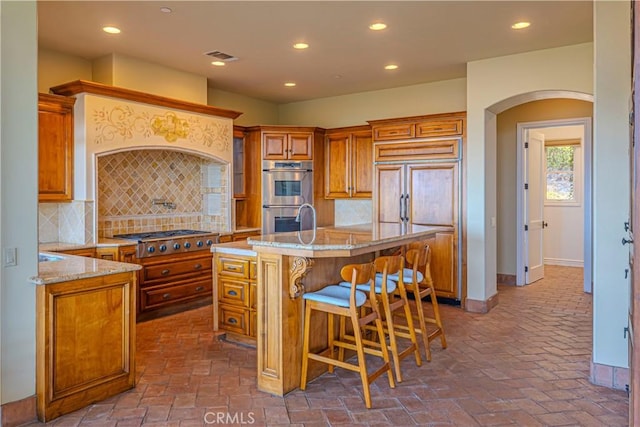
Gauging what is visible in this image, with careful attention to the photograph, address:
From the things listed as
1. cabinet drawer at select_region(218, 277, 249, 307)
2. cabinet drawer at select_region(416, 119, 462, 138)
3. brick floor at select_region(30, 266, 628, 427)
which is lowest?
brick floor at select_region(30, 266, 628, 427)

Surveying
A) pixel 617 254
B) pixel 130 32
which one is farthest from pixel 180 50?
pixel 617 254

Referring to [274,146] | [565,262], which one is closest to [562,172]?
[565,262]

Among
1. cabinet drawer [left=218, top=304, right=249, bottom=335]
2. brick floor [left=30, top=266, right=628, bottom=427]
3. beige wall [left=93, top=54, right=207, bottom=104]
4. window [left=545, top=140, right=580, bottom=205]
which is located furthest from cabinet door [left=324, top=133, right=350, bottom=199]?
window [left=545, top=140, right=580, bottom=205]

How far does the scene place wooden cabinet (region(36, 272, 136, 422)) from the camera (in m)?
2.76

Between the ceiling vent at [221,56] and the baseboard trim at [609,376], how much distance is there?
15.0 ft

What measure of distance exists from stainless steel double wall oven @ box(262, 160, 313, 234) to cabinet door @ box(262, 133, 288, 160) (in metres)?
0.08

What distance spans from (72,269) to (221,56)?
10.2 feet

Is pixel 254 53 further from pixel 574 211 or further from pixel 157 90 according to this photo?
pixel 574 211

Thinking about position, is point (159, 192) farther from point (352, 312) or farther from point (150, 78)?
point (352, 312)

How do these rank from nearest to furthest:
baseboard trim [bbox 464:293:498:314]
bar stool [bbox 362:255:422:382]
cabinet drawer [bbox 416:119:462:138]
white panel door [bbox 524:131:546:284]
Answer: bar stool [bbox 362:255:422:382]
baseboard trim [bbox 464:293:498:314]
cabinet drawer [bbox 416:119:462:138]
white panel door [bbox 524:131:546:284]

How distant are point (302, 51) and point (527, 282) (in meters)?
4.83

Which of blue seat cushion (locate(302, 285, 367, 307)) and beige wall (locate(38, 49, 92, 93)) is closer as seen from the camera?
blue seat cushion (locate(302, 285, 367, 307))

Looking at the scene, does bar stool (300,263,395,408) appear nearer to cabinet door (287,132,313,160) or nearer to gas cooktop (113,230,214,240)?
gas cooktop (113,230,214,240)

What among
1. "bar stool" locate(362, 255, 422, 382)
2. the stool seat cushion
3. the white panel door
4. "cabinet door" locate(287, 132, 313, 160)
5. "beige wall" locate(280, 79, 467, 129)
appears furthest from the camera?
the white panel door
